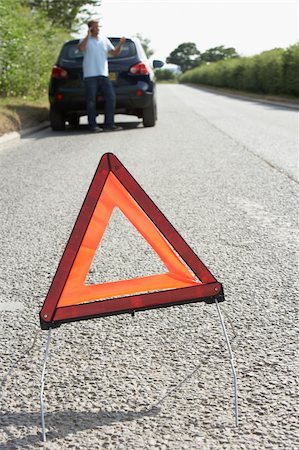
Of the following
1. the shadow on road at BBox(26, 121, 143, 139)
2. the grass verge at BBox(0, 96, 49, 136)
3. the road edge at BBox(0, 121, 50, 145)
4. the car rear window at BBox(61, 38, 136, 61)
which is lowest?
the shadow on road at BBox(26, 121, 143, 139)

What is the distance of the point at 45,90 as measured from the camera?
21000 millimetres

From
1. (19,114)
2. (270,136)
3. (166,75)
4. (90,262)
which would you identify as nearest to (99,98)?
(19,114)

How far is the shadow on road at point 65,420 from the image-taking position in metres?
2.29

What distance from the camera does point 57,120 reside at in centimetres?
1362

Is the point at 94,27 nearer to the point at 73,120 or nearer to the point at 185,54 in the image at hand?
the point at 73,120

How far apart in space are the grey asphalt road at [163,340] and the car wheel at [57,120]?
6639 mm

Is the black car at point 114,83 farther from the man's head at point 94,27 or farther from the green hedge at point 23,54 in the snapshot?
the green hedge at point 23,54

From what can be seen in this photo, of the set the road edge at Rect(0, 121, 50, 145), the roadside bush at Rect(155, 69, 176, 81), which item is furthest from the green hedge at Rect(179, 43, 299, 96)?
the roadside bush at Rect(155, 69, 176, 81)

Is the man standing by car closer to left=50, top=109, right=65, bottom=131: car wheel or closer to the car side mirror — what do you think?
left=50, top=109, right=65, bottom=131: car wheel

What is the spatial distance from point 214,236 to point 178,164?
385cm

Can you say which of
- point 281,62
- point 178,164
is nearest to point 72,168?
point 178,164

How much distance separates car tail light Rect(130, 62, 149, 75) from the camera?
1324cm

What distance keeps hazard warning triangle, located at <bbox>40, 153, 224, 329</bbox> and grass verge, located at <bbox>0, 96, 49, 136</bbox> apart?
31.6 ft

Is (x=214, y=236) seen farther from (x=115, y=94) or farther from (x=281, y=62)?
(x=281, y=62)
